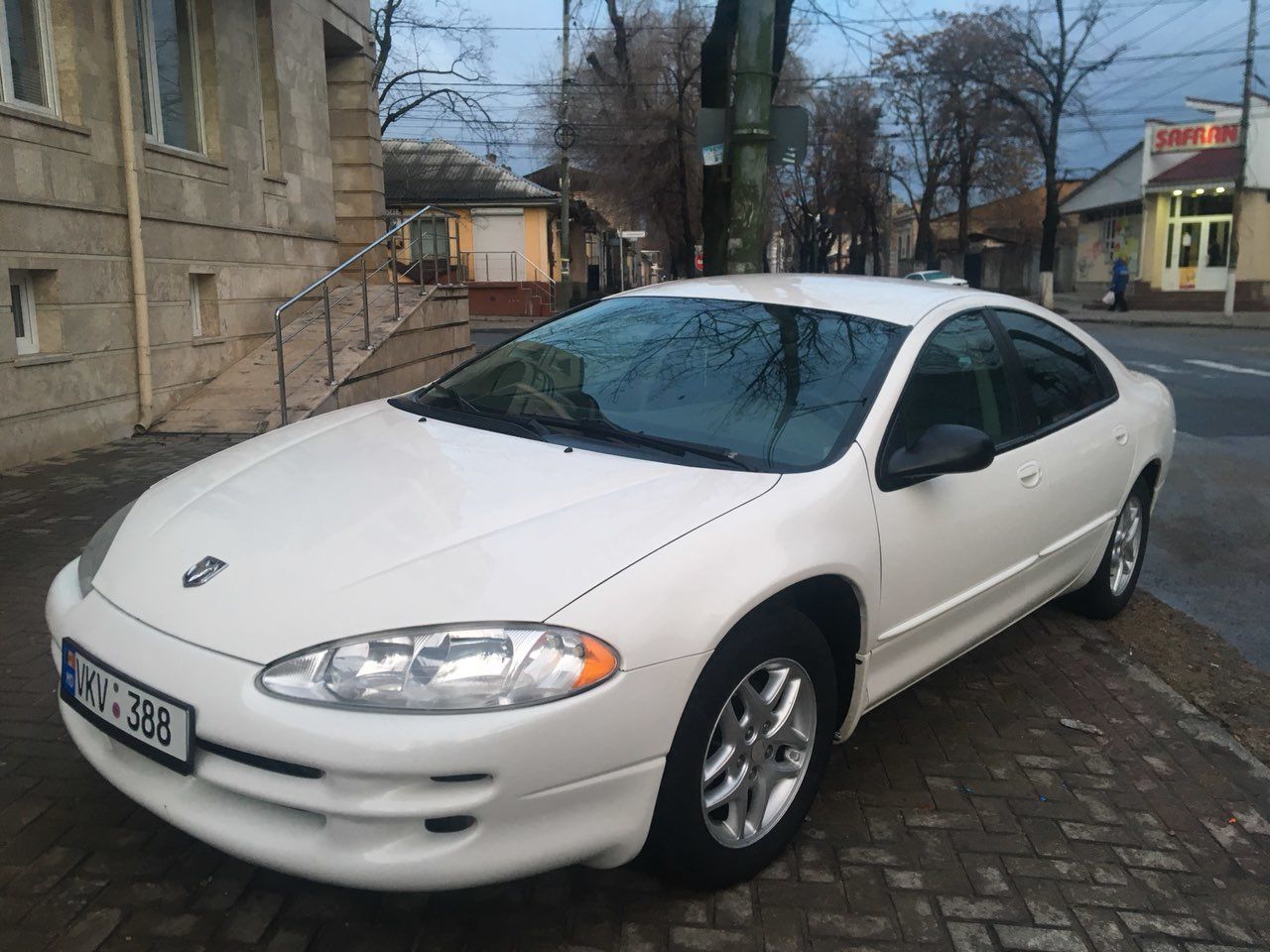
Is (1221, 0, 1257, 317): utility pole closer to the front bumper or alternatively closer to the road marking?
the road marking

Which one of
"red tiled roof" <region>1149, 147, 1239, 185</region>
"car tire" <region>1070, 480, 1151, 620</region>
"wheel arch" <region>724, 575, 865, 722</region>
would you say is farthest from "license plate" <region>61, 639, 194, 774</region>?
"red tiled roof" <region>1149, 147, 1239, 185</region>

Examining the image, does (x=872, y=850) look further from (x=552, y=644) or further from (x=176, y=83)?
(x=176, y=83)

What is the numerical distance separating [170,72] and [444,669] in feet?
32.9

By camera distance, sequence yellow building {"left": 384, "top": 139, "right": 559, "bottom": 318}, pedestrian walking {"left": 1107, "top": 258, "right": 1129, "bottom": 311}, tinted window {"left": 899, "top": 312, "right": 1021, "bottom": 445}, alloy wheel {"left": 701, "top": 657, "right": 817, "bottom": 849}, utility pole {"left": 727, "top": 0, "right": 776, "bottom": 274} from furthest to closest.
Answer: yellow building {"left": 384, "top": 139, "right": 559, "bottom": 318}, pedestrian walking {"left": 1107, "top": 258, "right": 1129, "bottom": 311}, utility pole {"left": 727, "top": 0, "right": 776, "bottom": 274}, tinted window {"left": 899, "top": 312, "right": 1021, "bottom": 445}, alloy wheel {"left": 701, "top": 657, "right": 817, "bottom": 849}

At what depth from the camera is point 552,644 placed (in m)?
2.30

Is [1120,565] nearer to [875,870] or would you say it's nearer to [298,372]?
[875,870]

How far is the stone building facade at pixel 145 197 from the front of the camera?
26.1 feet

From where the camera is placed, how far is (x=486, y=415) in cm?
363

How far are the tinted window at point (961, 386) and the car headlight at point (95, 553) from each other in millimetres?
2375

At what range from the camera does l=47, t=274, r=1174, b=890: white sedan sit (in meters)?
2.25

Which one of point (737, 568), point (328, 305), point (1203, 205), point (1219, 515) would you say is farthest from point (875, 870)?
point (1203, 205)

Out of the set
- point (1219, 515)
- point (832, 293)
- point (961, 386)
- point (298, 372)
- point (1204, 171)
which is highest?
point (1204, 171)

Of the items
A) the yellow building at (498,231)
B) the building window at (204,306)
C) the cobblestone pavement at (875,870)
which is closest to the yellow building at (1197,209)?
the yellow building at (498,231)

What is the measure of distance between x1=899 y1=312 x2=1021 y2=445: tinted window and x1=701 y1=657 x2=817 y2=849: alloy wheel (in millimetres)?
954
